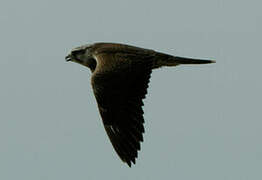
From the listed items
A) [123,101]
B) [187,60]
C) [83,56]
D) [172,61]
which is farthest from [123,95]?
[83,56]

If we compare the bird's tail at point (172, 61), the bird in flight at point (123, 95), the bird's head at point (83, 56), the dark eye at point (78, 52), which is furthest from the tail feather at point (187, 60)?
the dark eye at point (78, 52)

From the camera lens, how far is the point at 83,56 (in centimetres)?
1945

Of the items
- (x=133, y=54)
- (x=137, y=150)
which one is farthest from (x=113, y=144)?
(x=133, y=54)

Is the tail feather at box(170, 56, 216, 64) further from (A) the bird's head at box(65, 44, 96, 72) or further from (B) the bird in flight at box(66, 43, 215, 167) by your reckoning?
(A) the bird's head at box(65, 44, 96, 72)

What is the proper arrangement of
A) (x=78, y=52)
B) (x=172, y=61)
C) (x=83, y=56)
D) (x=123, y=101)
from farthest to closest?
(x=78, y=52) → (x=83, y=56) → (x=172, y=61) → (x=123, y=101)

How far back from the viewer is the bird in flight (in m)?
17.2

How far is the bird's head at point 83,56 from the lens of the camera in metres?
19.2

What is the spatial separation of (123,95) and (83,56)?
2226 mm

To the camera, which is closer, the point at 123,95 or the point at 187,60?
the point at 123,95

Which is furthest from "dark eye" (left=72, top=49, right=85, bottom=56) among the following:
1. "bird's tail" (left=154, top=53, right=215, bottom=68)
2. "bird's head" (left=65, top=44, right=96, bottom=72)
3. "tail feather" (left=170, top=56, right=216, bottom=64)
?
"tail feather" (left=170, top=56, right=216, bottom=64)

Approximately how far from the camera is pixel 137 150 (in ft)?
56.1

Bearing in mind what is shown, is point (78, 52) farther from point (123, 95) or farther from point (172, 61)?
point (123, 95)

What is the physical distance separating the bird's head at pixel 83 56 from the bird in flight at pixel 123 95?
3.05 feet

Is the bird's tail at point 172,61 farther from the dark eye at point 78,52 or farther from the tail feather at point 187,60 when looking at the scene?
the dark eye at point 78,52
